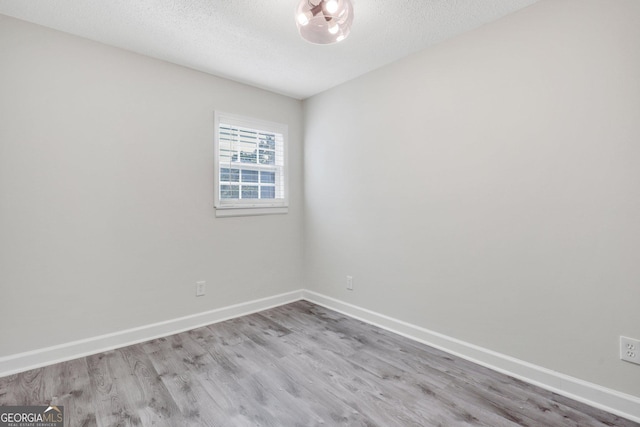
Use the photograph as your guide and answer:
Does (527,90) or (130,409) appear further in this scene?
(527,90)

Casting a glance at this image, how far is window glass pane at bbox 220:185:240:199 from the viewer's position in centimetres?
306

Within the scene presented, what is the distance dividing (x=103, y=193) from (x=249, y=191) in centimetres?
132

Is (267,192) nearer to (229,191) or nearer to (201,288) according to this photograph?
(229,191)

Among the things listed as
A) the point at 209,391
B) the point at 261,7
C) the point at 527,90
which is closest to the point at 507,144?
the point at 527,90

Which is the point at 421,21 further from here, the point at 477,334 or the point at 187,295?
the point at 187,295

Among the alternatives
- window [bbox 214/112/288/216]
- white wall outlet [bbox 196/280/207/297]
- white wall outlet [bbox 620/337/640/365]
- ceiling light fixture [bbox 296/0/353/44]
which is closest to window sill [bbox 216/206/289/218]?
window [bbox 214/112/288/216]

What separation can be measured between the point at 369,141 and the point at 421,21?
1.08 metres

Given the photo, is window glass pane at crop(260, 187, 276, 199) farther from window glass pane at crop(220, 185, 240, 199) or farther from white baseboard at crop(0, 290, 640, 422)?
white baseboard at crop(0, 290, 640, 422)

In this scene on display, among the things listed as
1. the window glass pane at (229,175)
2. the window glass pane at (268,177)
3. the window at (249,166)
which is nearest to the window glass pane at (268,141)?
the window at (249,166)

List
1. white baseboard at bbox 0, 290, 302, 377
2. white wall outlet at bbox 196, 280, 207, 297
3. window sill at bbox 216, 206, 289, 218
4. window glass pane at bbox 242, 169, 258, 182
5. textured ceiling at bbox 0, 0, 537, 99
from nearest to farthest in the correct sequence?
textured ceiling at bbox 0, 0, 537, 99
white baseboard at bbox 0, 290, 302, 377
white wall outlet at bbox 196, 280, 207, 297
window sill at bbox 216, 206, 289, 218
window glass pane at bbox 242, 169, 258, 182

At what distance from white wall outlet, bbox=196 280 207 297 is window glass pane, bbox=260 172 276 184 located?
1266mm

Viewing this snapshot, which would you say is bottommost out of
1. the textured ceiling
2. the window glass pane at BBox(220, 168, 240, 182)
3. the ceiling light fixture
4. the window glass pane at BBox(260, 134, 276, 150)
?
the window glass pane at BBox(220, 168, 240, 182)

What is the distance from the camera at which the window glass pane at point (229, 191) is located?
3.06 meters

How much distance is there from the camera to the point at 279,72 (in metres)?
2.93
